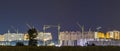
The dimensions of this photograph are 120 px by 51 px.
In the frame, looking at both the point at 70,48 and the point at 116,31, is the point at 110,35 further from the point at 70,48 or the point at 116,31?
the point at 70,48

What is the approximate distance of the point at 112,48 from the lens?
40.1 meters

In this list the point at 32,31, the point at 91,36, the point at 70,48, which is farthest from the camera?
the point at 91,36

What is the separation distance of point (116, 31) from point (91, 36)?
33.9ft

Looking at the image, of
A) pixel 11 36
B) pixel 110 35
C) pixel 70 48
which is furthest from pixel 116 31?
pixel 70 48

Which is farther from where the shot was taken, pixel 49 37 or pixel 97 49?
pixel 49 37

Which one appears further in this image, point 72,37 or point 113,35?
point 72,37

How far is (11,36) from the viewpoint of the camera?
11431cm

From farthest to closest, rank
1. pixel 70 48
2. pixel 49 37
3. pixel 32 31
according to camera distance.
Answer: pixel 49 37, pixel 32 31, pixel 70 48

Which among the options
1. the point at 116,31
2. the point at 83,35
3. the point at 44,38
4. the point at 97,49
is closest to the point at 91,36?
the point at 83,35

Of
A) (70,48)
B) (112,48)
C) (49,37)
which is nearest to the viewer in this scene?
(70,48)

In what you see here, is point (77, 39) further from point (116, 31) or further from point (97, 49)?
point (97, 49)

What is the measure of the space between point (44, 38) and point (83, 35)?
18.1 metres

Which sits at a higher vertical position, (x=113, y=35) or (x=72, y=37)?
(x=113, y=35)

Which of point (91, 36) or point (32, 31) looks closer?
point (32, 31)
